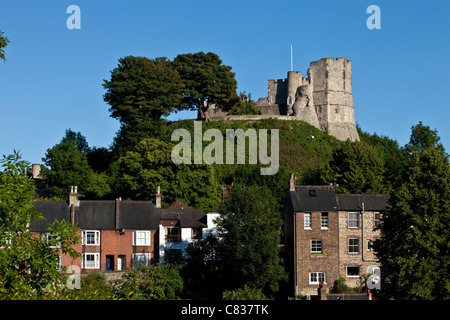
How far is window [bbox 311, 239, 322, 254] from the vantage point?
4841 cm

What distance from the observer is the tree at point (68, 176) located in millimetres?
66125

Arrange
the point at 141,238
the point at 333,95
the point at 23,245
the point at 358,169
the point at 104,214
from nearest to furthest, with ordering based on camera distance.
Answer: the point at 23,245
the point at 141,238
the point at 104,214
the point at 358,169
the point at 333,95

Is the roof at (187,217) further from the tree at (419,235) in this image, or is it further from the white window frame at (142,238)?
the tree at (419,235)

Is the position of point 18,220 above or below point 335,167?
below

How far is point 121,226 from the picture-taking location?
170 feet

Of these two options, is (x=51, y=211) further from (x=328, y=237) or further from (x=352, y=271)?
(x=352, y=271)

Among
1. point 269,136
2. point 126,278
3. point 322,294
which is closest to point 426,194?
point 322,294

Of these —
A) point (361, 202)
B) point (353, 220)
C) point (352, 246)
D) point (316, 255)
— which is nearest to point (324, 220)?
point (353, 220)

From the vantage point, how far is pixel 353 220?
49469mm

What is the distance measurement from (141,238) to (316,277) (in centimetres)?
1432

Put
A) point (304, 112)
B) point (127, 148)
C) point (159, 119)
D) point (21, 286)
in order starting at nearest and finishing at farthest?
point (21, 286)
point (127, 148)
point (159, 119)
point (304, 112)

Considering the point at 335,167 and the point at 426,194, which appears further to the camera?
the point at 335,167
